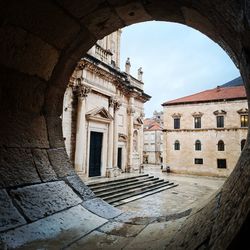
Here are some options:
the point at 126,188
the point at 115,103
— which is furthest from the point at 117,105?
the point at 126,188

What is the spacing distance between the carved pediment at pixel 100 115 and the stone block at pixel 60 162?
35.2ft

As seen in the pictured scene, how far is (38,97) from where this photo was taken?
261cm

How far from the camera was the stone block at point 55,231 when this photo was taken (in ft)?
5.65

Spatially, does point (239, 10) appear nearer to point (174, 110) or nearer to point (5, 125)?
point (5, 125)

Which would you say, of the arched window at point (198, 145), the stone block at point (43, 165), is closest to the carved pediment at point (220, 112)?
the arched window at point (198, 145)

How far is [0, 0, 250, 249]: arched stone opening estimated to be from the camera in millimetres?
2008

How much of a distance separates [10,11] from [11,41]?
290 millimetres

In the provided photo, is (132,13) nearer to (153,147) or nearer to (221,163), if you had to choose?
(221,163)

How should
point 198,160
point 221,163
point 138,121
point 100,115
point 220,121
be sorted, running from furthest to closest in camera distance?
point 198,160 < point 220,121 < point 221,163 < point 138,121 < point 100,115

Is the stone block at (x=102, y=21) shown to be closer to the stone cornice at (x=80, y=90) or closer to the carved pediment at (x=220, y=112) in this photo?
the stone cornice at (x=80, y=90)

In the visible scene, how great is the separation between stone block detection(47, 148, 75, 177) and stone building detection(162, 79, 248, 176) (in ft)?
81.6

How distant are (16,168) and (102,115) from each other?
12.7 meters

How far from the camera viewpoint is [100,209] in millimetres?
2643

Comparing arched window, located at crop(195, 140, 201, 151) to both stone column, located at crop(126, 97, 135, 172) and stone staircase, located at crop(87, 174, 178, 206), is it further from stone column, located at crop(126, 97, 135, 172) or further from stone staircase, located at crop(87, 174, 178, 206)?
stone column, located at crop(126, 97, 135, 172)
